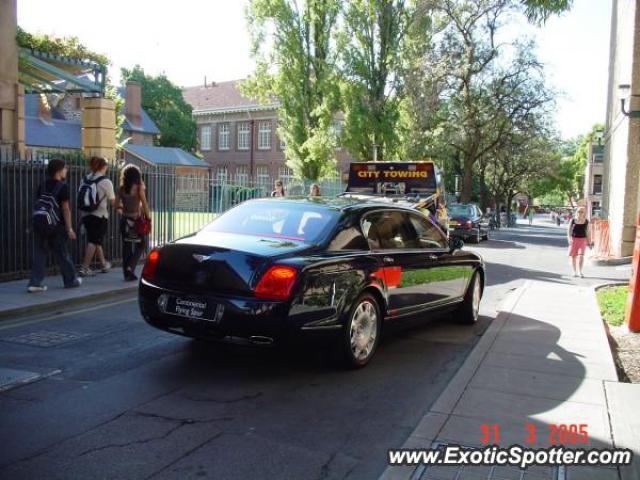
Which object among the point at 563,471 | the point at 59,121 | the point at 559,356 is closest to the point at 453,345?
the point at 559,356

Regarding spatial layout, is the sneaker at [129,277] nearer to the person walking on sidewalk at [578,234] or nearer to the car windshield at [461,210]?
the person walking on sidewalk at [578,234]

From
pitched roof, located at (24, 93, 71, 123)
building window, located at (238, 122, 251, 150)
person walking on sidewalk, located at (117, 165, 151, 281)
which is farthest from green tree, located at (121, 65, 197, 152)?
person walking on sidewalk, located at (117, 165, 151, 281)

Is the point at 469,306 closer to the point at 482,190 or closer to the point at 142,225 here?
the point at 142,225

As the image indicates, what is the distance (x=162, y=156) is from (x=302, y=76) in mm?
26958

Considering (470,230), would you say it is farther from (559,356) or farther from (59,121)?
(59,121)

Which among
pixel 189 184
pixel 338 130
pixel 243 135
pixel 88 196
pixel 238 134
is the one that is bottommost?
pixel 88 196

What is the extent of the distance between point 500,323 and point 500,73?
3160 cm

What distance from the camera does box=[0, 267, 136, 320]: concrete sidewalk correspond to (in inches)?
307

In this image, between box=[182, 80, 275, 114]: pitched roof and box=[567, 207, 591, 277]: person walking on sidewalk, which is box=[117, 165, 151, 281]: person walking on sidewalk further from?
box=[182, 80, 275, 114]: pitched roof

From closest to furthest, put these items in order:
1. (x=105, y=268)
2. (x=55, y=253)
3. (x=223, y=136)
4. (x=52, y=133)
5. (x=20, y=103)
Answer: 1. (x=55, y=253)
2. (x=105, y=268)
3. (x=20, y=103)
4. (x=52, y=133)
5. (x=223, y=136)

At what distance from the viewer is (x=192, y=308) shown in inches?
209

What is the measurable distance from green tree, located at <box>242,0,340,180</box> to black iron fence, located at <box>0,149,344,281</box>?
42.4 feet
